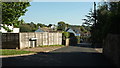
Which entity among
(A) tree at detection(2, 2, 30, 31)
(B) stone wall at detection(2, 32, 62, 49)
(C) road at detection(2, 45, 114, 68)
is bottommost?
(C) road at detection(2, 45, 114, 68)

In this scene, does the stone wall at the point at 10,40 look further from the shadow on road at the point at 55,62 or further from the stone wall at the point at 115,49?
the stone wall at the point at 115,49

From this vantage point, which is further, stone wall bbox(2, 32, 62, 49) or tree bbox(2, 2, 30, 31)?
stone wall bbox(2, 32, 62, 49)

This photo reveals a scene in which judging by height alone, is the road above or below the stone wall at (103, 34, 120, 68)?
below

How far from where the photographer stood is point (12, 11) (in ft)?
58.4

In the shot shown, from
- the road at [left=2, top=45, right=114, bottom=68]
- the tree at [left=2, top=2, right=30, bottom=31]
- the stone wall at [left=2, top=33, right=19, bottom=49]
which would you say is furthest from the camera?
the stone wall at [left=2, top=33, right=19, bottom=49]

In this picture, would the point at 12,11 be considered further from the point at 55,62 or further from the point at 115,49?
the point at 115,49

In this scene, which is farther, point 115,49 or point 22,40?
point 22,40

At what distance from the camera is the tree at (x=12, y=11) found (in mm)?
17531

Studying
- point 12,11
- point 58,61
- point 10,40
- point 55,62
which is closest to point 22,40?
point 10,40

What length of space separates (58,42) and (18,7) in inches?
801

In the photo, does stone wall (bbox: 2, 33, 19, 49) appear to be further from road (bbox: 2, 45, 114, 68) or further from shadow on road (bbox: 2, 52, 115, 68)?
shadow on road (bbox: 2, 52, 115, 68)

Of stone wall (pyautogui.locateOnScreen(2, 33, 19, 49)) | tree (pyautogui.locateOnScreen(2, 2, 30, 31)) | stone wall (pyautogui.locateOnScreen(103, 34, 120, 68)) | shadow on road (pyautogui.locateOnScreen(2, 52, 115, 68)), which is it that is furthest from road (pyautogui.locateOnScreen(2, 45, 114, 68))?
stone wall (pyautogui.locateOnScreen(2, 33, 19, 49))

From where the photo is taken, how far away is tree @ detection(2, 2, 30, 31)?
1753 cm

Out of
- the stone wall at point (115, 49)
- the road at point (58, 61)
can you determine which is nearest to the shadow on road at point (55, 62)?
the road at point (58, 61)
